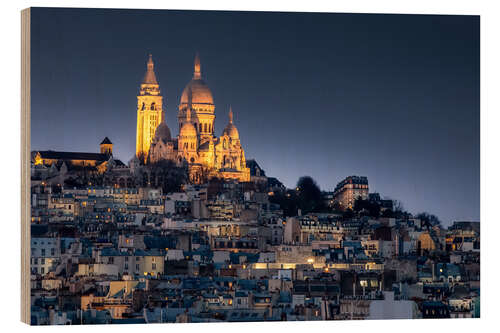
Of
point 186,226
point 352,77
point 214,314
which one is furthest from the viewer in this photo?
point 186,226

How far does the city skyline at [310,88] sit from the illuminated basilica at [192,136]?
0.68 feet

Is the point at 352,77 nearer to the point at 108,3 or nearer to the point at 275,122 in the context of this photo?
the point at 275,122

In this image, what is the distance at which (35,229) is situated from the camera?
29.0 m

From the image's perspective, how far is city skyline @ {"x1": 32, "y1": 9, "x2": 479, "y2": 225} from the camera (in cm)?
2898

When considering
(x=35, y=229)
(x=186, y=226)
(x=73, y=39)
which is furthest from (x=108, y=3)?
(x=186, y=226)

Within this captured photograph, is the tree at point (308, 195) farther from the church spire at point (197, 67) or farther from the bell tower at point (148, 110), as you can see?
the church spire at point (197, 67)

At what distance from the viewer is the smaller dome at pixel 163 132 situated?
32.8 meters

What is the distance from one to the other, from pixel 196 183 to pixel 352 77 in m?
4.71

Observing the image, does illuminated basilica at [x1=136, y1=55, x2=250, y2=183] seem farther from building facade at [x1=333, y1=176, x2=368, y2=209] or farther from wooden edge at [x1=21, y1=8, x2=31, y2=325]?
wooden edge at [x1=21, y1=8, x2=31, y2=325]

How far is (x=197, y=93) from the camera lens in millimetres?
31031

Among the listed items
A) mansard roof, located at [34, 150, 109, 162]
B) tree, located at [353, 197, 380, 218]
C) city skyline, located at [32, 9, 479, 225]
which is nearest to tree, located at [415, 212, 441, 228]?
city skyline, located at [32, 9, 479, 225]

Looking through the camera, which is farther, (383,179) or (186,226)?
(186,226)

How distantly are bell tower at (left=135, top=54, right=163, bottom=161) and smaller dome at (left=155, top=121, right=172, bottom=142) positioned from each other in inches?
8.7

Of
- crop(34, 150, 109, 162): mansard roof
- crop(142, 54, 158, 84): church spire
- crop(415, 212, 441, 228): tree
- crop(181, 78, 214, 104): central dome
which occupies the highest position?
crop(142, 54, 158, 84): church spire
